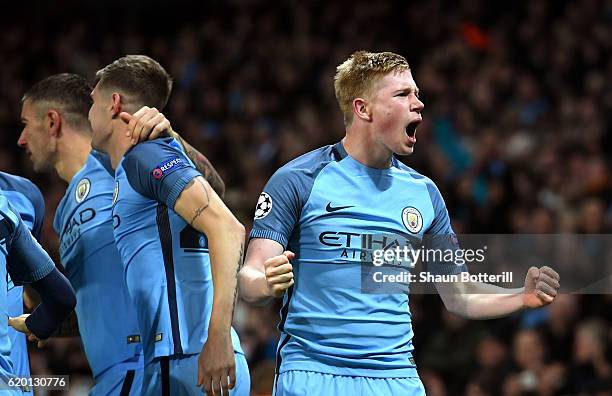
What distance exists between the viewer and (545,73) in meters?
11.4

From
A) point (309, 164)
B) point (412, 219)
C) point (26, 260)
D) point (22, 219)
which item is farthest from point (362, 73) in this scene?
point (22, 219)

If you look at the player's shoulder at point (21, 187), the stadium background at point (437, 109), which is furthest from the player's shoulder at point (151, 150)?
the stadium background at point (437, 109)

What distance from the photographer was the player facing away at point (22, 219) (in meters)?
4.68

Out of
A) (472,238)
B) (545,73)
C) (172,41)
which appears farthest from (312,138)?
(472,238)

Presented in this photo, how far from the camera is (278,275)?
359 centimetres

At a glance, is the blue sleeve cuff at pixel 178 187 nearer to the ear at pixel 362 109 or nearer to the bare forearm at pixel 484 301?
the ear at pixel 362 109

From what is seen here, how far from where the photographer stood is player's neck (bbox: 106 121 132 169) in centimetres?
443

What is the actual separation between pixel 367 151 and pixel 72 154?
5.30 ft

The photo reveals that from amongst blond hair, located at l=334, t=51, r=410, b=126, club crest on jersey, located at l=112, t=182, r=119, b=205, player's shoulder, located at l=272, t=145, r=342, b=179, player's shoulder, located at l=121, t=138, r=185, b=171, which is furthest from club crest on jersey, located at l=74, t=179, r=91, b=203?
blond hair, located at l=334, t=51, r=410, b=126

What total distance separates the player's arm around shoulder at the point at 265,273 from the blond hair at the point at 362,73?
0.73 metres

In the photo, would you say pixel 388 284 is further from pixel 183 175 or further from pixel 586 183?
pixel 586 183

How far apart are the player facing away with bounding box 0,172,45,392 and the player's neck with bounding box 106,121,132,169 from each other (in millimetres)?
541

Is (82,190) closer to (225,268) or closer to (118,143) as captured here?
(118,143)

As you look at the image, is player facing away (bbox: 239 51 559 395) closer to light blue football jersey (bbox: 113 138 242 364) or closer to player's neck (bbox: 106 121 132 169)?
light blue football jersey (bbox: 113 138 242 364)
